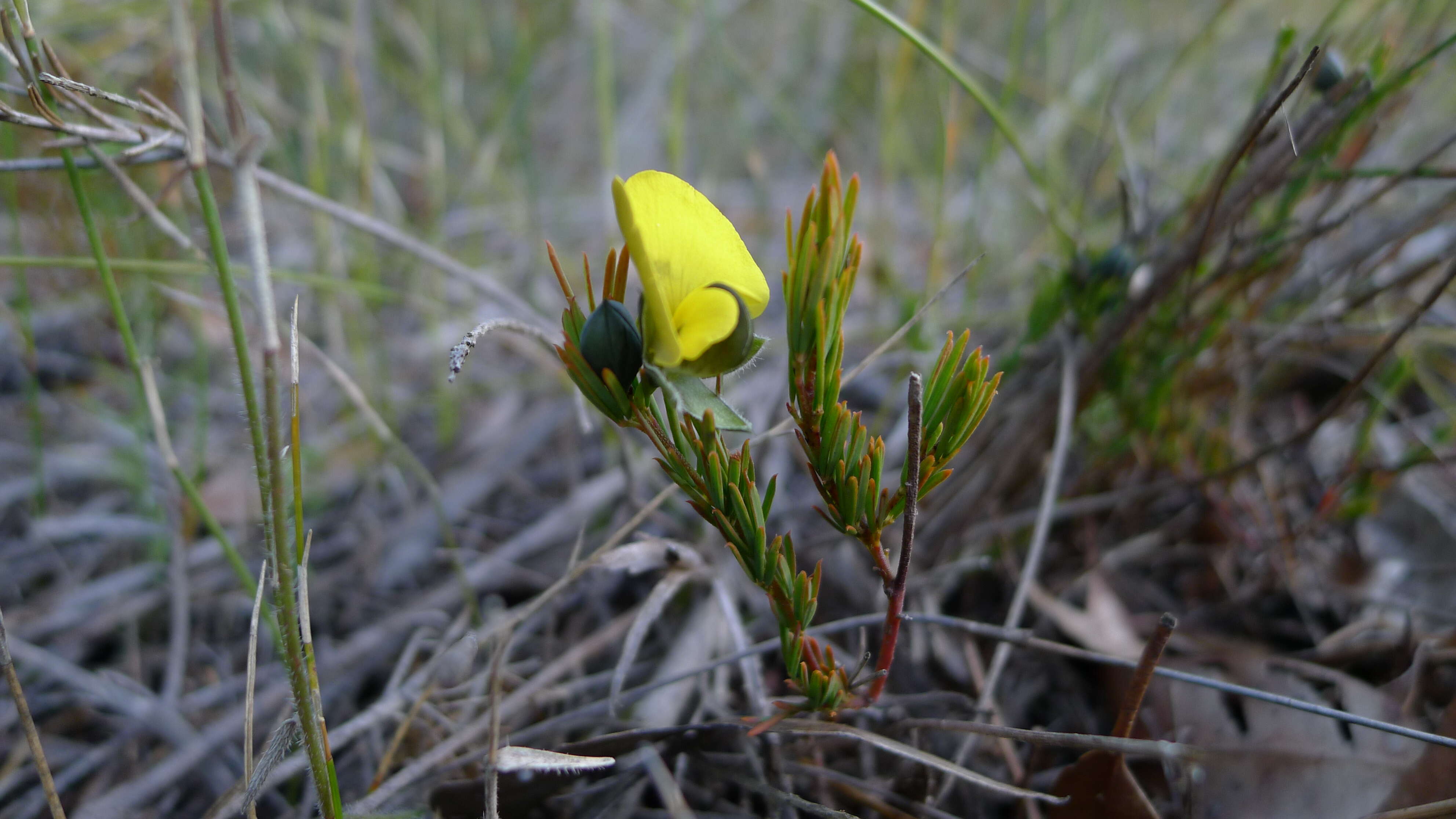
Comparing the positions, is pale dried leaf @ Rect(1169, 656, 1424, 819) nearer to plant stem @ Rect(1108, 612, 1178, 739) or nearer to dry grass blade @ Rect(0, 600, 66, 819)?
plant stem @ Rect(1108, 612, 1178, 739)

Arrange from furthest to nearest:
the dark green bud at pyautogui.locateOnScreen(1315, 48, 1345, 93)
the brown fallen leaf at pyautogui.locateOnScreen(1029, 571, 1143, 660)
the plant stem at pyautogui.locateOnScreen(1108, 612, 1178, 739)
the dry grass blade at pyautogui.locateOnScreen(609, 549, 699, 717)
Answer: the brown fallen leaf at pyautogui.locateOnScreen(1029, 571, 1143, 660) → the dark green bud at pyautogui.locateOnScreen(1315, 48, 1345, 93) → the dry grass blade at pyautogui.locateOnScreen(609, 549, 699, 717) → the plant stem at pyautogui.locateOnScreen(1108, 612, 1178, 739)

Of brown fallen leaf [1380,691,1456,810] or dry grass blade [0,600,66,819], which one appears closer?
dry grass blade [0,600,66,819]

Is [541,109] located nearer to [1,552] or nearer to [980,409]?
[1,552]

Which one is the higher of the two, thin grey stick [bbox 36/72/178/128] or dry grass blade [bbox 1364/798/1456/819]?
thin grey stick [bbox 36/72/178/128]

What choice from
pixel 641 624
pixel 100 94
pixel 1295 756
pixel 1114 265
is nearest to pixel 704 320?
pixel 641 624

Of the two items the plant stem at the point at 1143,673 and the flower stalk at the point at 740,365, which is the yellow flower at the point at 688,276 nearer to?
the flower stalk at the point at 740,365

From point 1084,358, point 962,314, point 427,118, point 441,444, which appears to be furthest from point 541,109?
point 1084,358

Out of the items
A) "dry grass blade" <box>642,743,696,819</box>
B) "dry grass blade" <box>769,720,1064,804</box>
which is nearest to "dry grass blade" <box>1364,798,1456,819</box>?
"dry grass blade" <box>769,720,1064,804</box>
